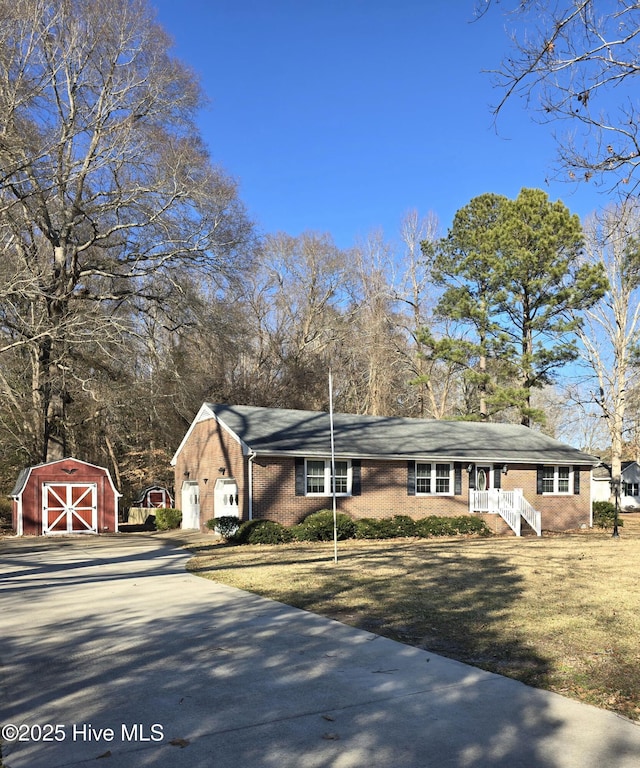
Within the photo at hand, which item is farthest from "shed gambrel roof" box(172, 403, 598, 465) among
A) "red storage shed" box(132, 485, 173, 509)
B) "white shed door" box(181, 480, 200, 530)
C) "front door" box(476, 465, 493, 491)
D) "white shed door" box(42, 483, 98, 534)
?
"red storage shed" box(132, 485, 173, 509)

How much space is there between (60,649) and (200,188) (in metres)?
19.5

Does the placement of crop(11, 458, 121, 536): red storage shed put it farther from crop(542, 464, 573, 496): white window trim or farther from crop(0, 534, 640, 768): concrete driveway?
crop(542, 464, 573, 496): white window trim

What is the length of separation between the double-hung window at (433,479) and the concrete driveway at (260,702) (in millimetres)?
16691

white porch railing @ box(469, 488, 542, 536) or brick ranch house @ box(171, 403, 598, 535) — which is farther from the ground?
brick ranch house @ box(171, 403, 598, 535)

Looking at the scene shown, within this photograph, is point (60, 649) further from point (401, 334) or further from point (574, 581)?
point (401, 334)

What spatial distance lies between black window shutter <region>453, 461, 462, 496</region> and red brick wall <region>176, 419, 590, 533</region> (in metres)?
0.18

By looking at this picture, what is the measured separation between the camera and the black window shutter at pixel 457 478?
2588 centimetres

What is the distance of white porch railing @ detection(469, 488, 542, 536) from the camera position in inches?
1005

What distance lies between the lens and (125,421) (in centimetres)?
3400

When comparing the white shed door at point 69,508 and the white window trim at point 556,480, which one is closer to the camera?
the white shed door at point 69,508

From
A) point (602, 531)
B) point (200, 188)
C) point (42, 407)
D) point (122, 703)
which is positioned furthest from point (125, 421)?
point (122, 703)

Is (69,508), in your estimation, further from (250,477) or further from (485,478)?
(485,478)

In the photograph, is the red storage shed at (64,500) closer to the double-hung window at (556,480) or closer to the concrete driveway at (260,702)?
the concrete driveway at (260,702)

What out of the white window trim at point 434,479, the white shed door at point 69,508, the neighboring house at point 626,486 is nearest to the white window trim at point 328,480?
the white window trim at point 434,479
